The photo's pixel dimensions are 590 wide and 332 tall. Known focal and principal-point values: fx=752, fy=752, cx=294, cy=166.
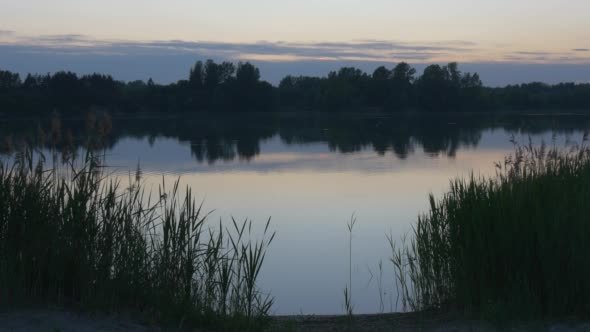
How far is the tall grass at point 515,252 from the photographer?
20.4 ft

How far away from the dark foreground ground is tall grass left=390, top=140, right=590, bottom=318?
0.23m

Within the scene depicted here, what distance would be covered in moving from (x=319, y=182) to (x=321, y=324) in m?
14.0

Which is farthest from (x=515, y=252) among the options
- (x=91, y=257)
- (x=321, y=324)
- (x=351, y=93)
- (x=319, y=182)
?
(x=351, y=93)

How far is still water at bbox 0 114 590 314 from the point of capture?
1002cm

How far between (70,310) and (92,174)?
116cm

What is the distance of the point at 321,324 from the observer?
7.20 meters

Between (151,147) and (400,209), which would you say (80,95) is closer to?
(151,147)

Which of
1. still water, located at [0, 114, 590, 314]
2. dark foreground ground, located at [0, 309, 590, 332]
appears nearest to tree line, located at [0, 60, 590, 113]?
still water, located at [0, 114, 590, 314]

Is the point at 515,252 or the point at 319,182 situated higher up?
the point at 515,252

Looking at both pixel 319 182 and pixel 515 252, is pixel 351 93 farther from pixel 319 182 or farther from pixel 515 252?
pixel 515 252

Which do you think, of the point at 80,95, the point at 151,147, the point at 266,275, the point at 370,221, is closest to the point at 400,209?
the point at 370,221

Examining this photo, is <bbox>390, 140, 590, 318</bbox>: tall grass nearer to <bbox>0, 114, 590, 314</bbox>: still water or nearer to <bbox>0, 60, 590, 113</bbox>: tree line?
<bbox>0, 114, 590, 314</bbox>: still water

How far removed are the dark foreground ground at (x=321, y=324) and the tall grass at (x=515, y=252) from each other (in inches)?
8.9

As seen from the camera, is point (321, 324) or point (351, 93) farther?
point (351, 93)
